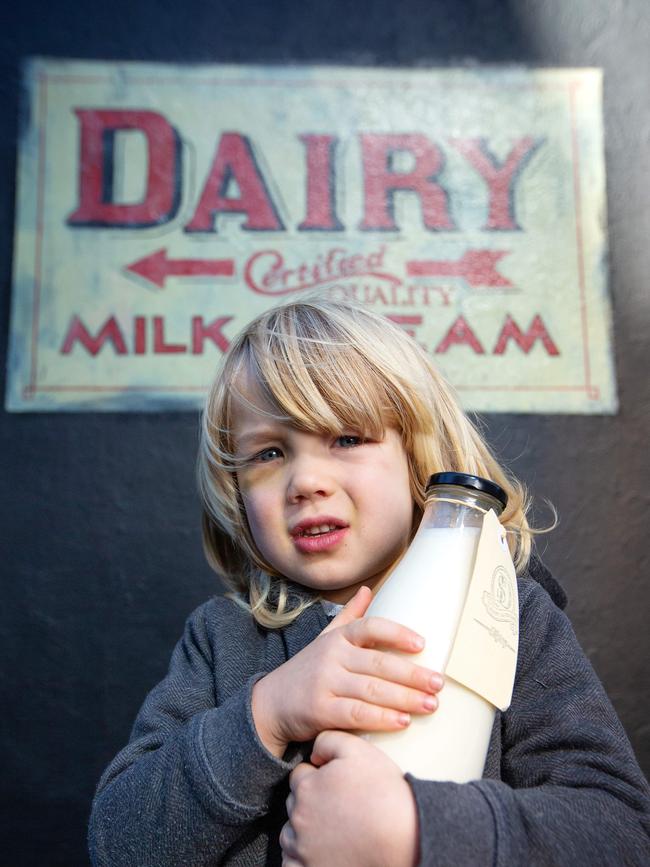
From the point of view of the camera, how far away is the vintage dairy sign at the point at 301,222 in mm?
1510

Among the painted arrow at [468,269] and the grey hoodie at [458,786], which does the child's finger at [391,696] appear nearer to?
the grey hoodie at [458,786]

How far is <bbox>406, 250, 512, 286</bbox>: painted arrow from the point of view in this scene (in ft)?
5.06

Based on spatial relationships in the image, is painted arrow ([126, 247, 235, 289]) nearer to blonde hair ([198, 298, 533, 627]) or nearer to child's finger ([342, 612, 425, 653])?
blonde hair ([198, 298, 533, 627])

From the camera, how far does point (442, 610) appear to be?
0.65 meters

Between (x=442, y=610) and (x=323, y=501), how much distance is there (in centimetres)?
22

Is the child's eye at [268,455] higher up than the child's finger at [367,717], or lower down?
higher up

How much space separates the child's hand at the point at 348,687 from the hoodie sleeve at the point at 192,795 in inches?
0.9

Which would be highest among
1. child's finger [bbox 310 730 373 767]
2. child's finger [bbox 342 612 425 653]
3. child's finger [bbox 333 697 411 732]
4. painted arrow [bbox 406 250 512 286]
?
painted arrow [bbox 406 250 512 286]

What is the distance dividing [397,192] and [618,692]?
101 cm

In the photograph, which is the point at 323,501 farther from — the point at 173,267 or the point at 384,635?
the point at 173,267

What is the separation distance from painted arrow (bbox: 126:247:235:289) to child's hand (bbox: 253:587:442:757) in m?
0.99

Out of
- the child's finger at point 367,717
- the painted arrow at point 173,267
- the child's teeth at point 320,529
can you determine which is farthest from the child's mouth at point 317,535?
the painted arrow at point 173,267

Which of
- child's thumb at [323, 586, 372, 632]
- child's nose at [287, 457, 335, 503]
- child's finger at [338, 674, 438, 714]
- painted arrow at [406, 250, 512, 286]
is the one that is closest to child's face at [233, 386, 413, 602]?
child's nose at [287, 457, 335, 503]

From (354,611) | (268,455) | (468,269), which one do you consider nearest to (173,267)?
(468,269)
